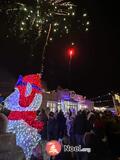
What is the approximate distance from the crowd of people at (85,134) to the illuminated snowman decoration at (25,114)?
145 cm

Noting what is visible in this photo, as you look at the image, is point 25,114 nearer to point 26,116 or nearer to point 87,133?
point 26,116

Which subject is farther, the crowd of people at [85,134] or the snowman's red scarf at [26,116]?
the snowman's red scarf at [26,116]

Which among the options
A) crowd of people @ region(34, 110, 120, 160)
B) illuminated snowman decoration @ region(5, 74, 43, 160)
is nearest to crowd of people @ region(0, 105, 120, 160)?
crowd of people @ region(34, 110, 120, 160)

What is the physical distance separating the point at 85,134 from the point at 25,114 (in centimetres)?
218

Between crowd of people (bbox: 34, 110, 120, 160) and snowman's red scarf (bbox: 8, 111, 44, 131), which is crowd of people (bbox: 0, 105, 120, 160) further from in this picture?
snowman's red scarf (bbox: 8, 111, 44, 131)

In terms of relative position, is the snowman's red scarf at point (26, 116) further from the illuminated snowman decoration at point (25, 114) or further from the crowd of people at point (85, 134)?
the crowd of people at point (85, 134)

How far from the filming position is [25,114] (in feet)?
32.5

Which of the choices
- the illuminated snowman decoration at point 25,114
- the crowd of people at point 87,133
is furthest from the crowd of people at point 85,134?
the illuminated snowman decoration at point 25,114

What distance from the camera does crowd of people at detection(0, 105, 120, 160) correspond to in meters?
8.12

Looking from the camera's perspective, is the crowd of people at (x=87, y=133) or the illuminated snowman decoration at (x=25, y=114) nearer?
the crowd of people at (x=87, y=133)

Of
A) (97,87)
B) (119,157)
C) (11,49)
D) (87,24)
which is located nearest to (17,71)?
(11,49)

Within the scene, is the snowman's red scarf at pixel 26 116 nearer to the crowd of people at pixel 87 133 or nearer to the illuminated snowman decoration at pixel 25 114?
the illuminated snowman decoration at pixel 25 114

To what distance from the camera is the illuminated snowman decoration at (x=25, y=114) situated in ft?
32.4

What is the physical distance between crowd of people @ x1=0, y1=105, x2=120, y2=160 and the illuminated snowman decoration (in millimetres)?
1450
